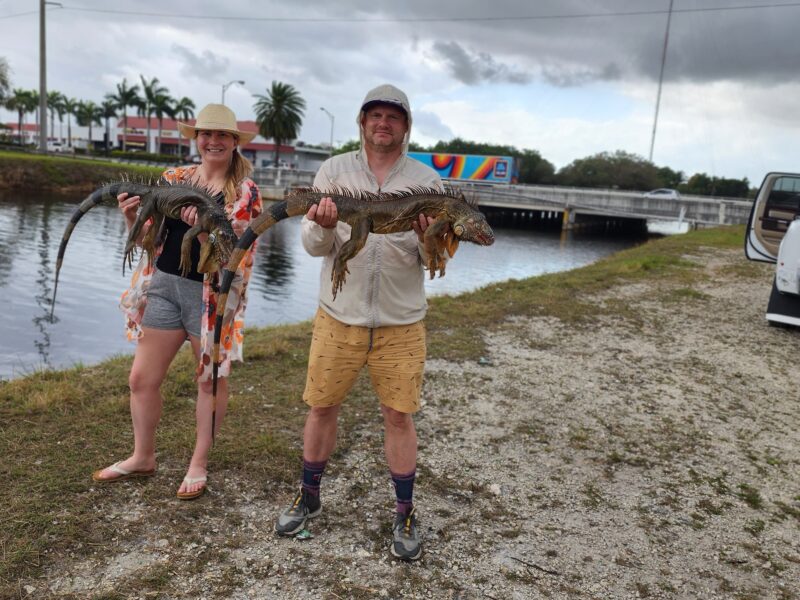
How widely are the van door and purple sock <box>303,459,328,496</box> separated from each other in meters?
10.7

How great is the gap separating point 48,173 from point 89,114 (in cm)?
8199

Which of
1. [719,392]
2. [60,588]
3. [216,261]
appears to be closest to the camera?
[60,588]

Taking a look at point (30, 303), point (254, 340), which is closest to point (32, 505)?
point (254, 340)

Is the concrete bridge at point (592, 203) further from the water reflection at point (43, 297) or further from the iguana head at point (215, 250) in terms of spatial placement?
the iguana head at point (215, 250)

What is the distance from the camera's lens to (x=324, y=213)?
3.14m

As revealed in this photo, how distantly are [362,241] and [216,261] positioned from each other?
101 centimetres

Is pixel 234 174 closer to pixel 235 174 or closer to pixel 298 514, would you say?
pixel 235 174

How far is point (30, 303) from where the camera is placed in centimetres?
1209

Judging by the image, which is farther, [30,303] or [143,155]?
[143,155]

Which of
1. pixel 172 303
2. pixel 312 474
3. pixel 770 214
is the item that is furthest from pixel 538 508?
pixel 770 214

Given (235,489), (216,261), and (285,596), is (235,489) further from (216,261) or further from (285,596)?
(216,261)

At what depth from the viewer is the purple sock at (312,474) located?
12.2ft

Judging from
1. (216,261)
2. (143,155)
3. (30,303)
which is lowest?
(30,303)

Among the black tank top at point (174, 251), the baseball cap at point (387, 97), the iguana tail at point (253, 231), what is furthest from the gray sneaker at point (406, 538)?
the baseball cap at point (387, 97)
